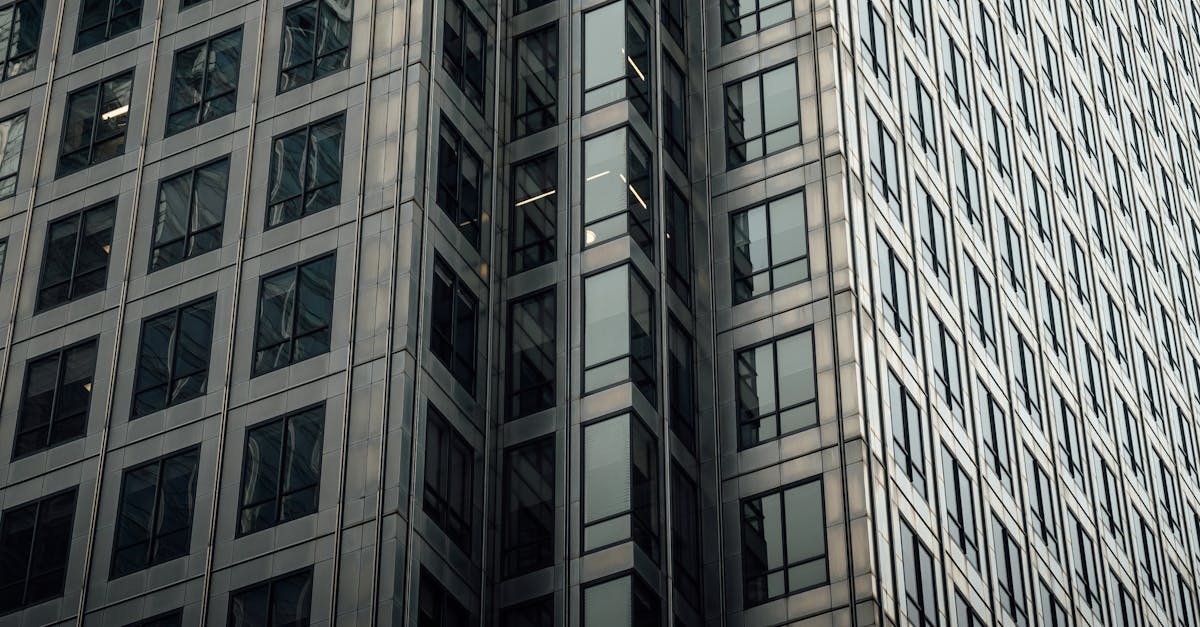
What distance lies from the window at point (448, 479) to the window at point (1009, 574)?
1405cm

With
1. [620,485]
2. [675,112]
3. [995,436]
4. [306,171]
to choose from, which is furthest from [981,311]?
[306,171]

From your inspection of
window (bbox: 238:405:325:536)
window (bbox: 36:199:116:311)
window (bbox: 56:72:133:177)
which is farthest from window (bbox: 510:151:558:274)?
window (bbox: 56:72:133:177)

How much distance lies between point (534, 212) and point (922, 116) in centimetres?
1278

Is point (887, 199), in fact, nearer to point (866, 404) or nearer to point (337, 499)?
point (866, 404)

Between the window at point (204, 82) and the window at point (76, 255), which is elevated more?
the window at point (204, 82)

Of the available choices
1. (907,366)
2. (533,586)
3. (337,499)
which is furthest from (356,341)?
(907,366)

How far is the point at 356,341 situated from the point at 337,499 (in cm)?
366

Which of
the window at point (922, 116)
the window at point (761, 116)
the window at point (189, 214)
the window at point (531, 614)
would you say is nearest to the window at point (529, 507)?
the window at point (531, 614)

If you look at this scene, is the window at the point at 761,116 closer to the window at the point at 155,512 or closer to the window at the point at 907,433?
the window at the point at 907,433

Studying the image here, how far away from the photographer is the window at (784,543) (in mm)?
44562

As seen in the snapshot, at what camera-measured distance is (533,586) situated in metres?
44.4

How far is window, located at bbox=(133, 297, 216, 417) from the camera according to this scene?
45531mm

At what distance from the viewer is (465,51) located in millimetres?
50000

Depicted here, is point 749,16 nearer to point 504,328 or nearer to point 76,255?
point 504,328
